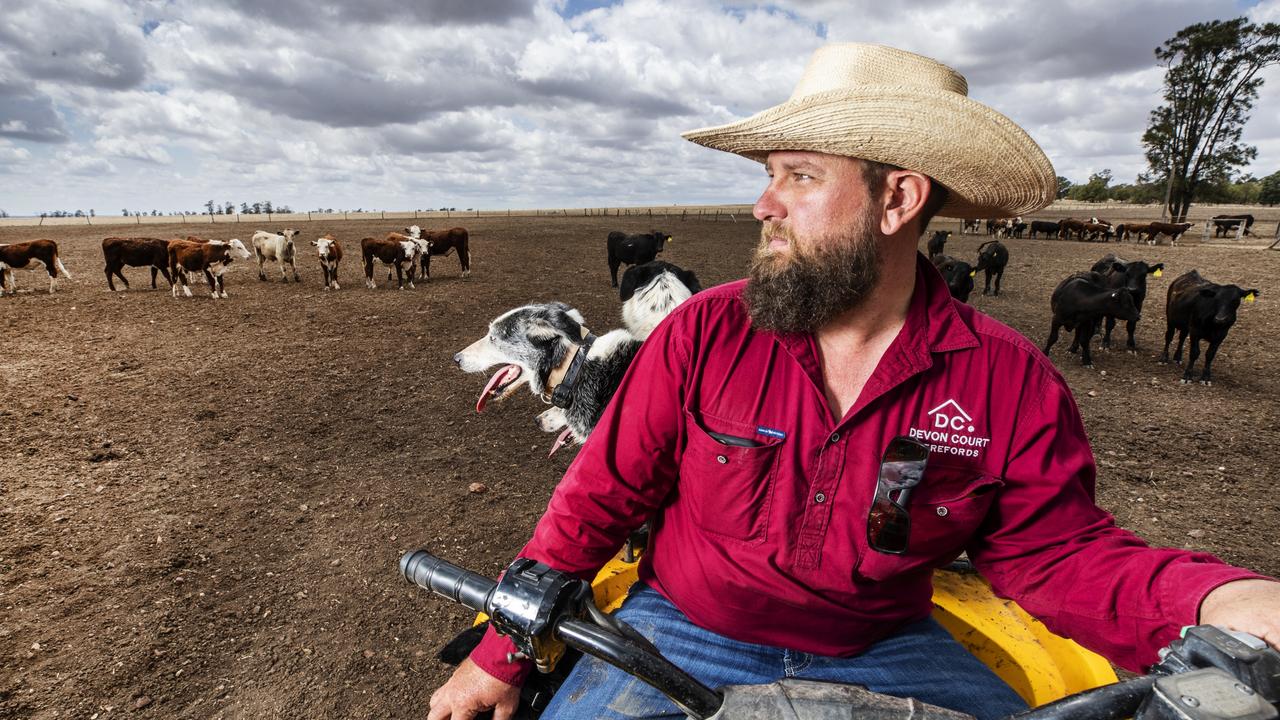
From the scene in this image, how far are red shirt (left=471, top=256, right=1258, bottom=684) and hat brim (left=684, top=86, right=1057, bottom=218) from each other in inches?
17.9

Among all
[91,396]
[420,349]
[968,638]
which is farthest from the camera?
[420,349]

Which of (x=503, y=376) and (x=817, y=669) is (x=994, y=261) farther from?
(x=817, y=669)

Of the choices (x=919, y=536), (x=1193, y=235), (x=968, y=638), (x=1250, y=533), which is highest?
(x=1193, y=235)

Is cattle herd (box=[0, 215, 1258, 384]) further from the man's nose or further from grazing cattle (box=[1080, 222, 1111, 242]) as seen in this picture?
grazing cattle (box=[1080, 222, 1111, 242])

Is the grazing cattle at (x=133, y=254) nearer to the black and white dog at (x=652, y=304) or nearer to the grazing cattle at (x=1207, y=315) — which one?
the black and white dog at (x=652, y=304)

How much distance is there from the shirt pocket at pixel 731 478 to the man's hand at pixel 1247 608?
0.96 meters

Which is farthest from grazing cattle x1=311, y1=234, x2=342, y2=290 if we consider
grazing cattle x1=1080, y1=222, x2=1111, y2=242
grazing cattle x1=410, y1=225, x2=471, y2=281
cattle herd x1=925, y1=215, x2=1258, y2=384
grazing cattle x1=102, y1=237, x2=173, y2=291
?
grazing cattle x1=1080, y1=222, x2=1111, y2=242

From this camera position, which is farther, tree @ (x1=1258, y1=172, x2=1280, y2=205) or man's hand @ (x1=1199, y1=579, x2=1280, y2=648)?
tree @ (x1=1258, y1=172, x2=1280, y2=205)

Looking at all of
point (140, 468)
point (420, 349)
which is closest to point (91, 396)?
point (140, 468)

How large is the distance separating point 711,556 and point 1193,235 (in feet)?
143

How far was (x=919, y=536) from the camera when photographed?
1591 mm

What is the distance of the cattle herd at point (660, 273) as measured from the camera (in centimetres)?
814

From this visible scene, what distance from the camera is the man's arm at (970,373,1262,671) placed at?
1.43 meters

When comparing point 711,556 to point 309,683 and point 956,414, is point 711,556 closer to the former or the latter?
point 956,414
